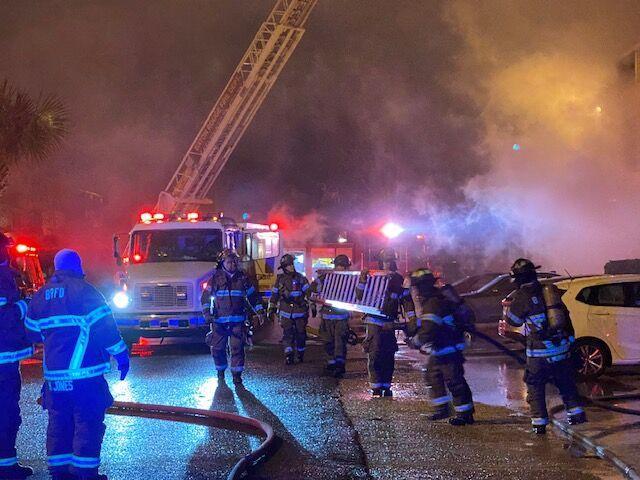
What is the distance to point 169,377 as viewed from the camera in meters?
9.84

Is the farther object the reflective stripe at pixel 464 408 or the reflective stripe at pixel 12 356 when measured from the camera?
the reflective stripe at pixel 464 408

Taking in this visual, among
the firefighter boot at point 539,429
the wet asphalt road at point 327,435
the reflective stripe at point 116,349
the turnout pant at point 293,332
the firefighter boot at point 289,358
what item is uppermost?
the reflective stripe at point 116,349

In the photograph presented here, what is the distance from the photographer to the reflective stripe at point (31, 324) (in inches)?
197

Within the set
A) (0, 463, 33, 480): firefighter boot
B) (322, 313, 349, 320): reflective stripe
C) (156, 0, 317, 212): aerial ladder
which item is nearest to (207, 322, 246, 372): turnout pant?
(322, 313, 349, 320): reflective stripe

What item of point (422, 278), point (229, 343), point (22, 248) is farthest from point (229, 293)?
point (22, 248)

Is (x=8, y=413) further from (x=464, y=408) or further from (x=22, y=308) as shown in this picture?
(x=464, y=408)

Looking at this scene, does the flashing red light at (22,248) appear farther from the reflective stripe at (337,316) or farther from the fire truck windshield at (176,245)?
the reflective stripe at (337,316)

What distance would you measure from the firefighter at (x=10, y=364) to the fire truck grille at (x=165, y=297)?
23.3 ft

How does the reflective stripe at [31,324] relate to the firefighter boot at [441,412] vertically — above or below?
above

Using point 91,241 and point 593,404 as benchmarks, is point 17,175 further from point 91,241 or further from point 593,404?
point 593,404

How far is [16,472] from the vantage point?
5.46m

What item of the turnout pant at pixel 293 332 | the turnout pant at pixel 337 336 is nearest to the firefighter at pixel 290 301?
the turnout pant at pixel 293 332

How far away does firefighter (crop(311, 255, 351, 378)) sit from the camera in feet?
32.0

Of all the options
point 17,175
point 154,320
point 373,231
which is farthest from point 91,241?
point 154,320
